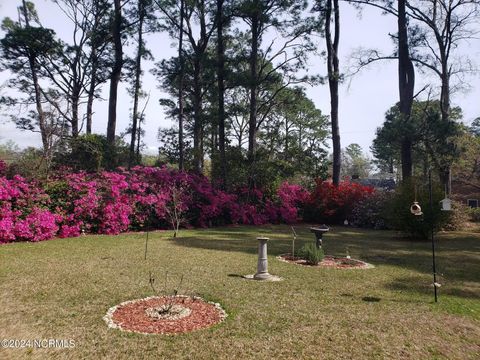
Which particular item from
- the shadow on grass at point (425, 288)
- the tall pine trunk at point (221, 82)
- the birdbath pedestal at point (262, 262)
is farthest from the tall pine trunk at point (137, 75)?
the shadow on grass at point (425, 288)

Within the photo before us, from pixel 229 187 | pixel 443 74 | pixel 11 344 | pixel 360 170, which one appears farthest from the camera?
pixel 360 170

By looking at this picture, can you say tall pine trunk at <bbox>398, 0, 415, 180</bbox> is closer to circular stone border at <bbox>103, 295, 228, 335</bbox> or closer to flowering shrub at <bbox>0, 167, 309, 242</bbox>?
flowering shrub at <bbox>0, 167, 309, 242</bbox>

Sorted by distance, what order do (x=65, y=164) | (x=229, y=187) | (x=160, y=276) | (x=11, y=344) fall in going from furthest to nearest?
(x=229, y=187)
(x=65, y=164)
(x=160, y=276)
(x=11, y=344)

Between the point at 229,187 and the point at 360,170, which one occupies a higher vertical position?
the point at 360,170

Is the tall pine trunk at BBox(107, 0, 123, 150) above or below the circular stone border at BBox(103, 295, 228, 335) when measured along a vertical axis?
above

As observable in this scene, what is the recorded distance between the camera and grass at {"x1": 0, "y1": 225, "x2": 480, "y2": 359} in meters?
3.71

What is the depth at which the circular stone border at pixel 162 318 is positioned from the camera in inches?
162

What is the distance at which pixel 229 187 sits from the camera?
18703 mm

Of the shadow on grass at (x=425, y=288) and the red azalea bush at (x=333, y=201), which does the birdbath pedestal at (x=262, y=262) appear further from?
the red azalea bush at (x=333, y=201)

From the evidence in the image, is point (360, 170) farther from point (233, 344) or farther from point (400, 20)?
point (233, 344)

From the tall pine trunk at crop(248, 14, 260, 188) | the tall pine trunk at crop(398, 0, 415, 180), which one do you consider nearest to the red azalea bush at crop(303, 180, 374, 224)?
the tall pine trunk at crop(398, 0, 415, 180)

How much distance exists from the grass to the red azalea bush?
9288 millimetres

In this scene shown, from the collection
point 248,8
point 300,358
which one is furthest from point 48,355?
point 248,8

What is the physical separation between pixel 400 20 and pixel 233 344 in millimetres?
19880
